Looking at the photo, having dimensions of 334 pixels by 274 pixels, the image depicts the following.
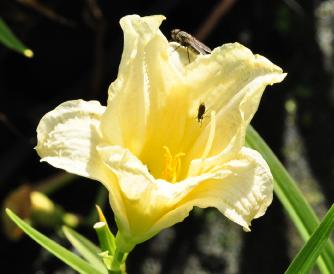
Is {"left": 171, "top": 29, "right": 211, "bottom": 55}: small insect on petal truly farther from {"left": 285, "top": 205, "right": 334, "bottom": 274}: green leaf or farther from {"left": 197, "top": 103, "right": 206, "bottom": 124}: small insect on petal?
{"left": 285, "top": 205, "right": 334, "bottom": 274}: green leaf

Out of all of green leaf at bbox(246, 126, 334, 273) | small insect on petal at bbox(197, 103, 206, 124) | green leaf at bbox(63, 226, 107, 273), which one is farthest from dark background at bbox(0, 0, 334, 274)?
small insect on petal at bbox(197, 103, 206, 124)

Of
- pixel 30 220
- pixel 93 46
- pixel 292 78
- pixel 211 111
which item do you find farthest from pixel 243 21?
pixel 211 111

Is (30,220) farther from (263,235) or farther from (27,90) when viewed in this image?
(263,235)

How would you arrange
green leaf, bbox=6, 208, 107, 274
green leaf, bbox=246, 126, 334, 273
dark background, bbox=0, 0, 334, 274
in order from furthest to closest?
dark background, bbox=0, 0, 334, 274, green leaf, bbox=246, 126, 334, 273, green leaf, bbox=6, 208, 107, 274

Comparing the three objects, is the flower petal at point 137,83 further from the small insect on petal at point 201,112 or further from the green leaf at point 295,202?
the green leaf at point 295,202

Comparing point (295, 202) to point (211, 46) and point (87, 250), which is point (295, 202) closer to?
point (87, 250)

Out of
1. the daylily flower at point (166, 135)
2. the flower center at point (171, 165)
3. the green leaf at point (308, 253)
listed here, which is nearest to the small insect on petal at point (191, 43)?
the daylily flower at point (166, 135)
